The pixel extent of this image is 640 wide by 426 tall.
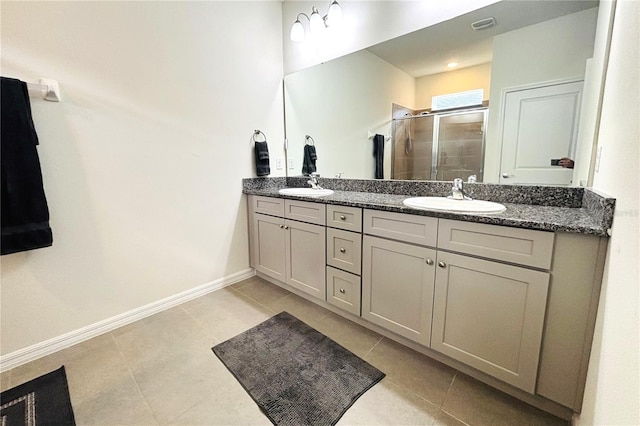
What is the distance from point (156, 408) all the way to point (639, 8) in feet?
7.27

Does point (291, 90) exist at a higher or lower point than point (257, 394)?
higher

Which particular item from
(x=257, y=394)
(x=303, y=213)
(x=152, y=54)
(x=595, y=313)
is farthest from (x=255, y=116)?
(x=595, y=313)

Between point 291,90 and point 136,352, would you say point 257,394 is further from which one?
point 291,90

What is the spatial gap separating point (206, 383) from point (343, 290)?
0.91 meters

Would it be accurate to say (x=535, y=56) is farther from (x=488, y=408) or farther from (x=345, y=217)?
(x=488, y=408)

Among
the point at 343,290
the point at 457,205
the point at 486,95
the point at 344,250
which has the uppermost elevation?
the point at 486,95

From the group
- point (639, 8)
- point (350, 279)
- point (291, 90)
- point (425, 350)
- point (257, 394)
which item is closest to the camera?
point (639, 8)

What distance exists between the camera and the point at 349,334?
172 cm

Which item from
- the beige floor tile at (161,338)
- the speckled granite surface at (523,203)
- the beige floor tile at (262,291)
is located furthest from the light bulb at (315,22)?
the beige floor tile at (161,338)

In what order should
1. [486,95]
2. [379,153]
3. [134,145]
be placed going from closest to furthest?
[486,95] → [134,145] → [379,153]

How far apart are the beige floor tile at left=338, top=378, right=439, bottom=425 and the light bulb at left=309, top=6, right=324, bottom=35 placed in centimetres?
250

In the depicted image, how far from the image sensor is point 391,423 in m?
1.14

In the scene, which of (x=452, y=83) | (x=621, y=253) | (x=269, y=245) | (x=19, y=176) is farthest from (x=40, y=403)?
(x=452, y=83)

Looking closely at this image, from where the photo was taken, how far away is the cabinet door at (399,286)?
4.57 feet
